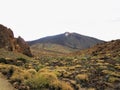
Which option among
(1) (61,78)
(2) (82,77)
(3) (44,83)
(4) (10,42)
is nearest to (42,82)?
(3) (44,83)

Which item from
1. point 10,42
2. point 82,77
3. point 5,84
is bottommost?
point 82,77

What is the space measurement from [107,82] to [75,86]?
4.18 meters

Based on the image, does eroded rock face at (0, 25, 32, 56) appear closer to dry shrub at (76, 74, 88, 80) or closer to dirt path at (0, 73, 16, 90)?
dry shrub at (76, 74, 88, 80)

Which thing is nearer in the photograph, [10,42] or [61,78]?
[61,78]

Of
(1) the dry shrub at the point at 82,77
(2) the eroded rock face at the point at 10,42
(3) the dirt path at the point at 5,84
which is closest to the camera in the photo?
(3) the dirt path at the point at 5,84

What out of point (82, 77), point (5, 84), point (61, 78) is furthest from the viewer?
point (82, 77)

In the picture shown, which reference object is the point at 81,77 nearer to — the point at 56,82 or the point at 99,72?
the point at 99,72

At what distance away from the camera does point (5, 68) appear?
84.3ft

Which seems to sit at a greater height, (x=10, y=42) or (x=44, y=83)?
(x=10, y=42)

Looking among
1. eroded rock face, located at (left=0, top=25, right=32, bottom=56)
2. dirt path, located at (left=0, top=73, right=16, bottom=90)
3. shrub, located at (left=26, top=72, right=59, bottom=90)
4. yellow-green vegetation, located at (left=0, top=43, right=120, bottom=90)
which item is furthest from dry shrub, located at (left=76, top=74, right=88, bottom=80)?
eroded rock face, located at (left=0, top=25, right=32, bottom=56)

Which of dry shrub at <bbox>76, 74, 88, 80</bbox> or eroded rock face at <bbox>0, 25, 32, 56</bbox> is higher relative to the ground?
eroded rock face at <bbox>0, 25, 32, 56</bbox>

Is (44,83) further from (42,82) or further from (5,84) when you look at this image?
(5,84)

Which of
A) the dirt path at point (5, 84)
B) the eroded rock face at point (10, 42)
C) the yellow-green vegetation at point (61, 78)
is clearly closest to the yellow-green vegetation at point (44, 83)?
the yellow-green vegetation at point (61, 78)

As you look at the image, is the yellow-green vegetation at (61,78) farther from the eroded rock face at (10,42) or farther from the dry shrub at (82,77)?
the eroded rock face at (10,42)
